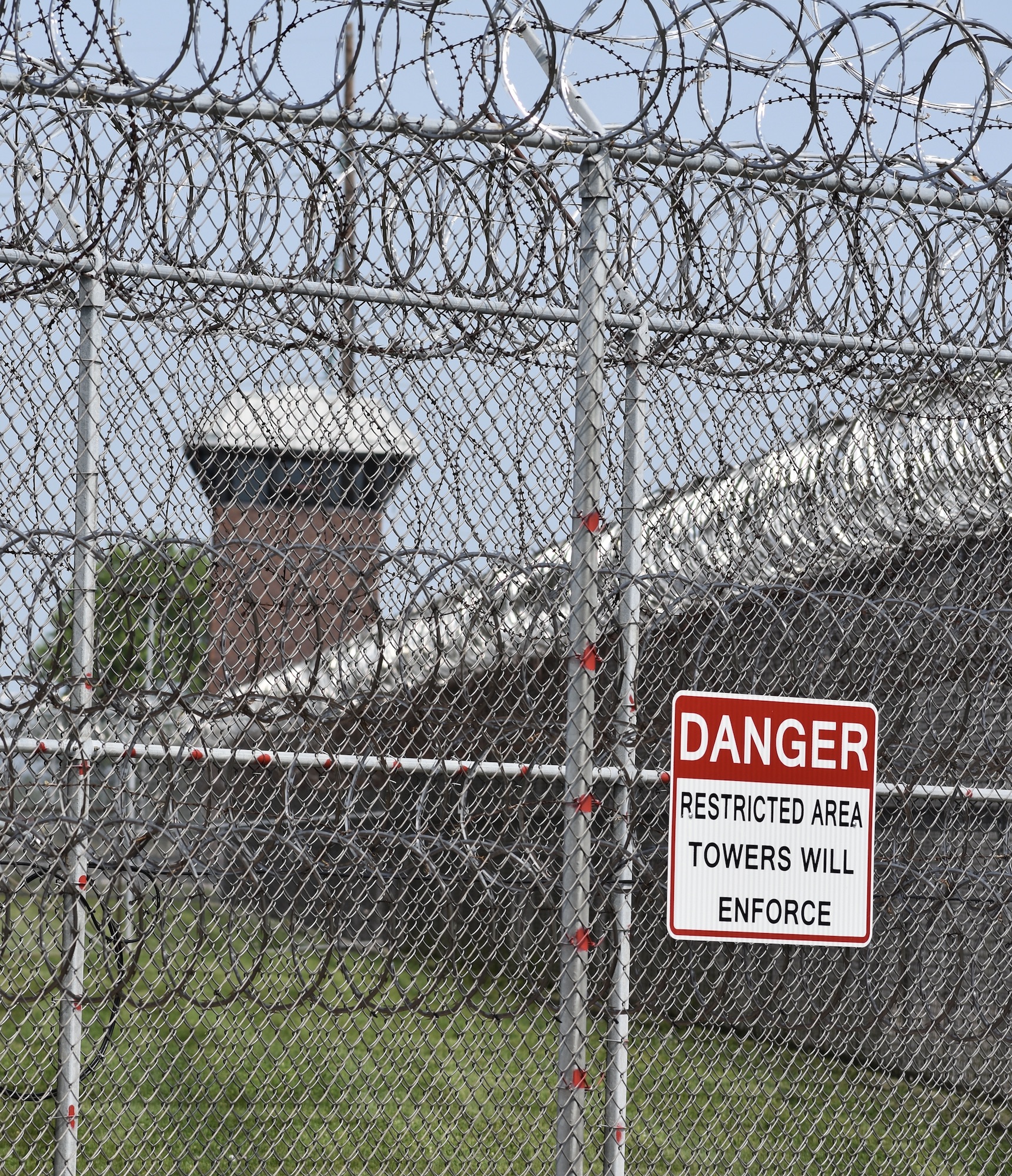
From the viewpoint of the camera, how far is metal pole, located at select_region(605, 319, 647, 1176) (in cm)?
468

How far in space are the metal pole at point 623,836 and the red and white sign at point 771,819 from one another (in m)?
0.30

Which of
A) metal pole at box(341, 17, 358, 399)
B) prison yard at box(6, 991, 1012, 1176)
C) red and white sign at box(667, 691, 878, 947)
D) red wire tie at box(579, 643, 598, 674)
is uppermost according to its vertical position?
metal pole at box(341, 17, 358, 399)

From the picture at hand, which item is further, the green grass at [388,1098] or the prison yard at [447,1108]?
the prison yard at [447,1108]

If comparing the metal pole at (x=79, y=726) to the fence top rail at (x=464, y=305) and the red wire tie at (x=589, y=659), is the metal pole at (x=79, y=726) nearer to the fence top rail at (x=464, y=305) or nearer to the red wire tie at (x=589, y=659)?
the fence top rail at (x=464, y=305)

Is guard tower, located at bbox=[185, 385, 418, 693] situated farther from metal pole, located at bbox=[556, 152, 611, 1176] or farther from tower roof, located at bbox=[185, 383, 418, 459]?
metal pole, located at bbox=[556, 152, 611, 1176]

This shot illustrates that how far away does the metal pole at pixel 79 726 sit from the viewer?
4211 mm

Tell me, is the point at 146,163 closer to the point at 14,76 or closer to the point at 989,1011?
the point at 14,76

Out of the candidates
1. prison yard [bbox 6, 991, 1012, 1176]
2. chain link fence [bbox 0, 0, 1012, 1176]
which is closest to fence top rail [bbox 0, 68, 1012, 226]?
chain link fence [bbox 0, 0, 1012, 1176]

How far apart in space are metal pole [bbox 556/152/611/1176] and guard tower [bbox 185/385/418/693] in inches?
24.4

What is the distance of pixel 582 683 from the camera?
4.43 metres

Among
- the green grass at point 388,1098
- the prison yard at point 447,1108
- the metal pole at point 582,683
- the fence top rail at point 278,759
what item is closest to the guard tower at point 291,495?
the fence top rail at point 278,759

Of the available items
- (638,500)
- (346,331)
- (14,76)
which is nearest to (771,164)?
(638,500)

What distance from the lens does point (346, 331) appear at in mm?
4633

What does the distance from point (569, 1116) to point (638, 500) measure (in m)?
1.93
